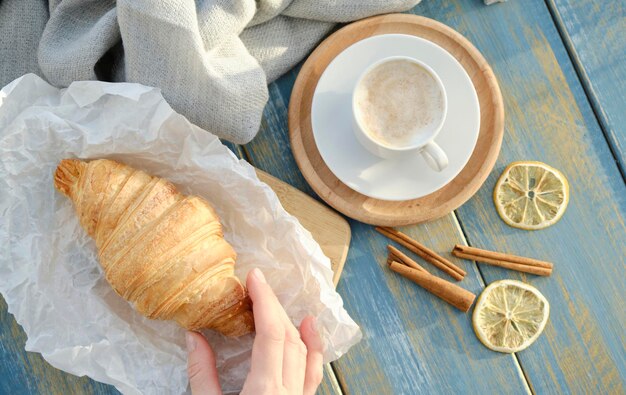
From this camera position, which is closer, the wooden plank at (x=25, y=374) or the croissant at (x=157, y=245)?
the croissant at (x=157, y=245)

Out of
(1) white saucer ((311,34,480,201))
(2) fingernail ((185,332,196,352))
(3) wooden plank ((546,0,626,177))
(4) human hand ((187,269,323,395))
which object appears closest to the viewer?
(4) human hand ((187,269,323,395))

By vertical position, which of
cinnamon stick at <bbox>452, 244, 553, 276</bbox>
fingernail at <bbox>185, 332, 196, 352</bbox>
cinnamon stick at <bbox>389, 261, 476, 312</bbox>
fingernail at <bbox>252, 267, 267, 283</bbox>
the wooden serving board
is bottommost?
cinnamon stick at <bbox>389, 261, 476, 312</bbox>

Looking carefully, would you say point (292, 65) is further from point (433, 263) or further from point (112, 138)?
point (433, 263)

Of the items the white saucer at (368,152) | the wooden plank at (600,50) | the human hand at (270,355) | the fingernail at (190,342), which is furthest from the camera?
the wooden plank at (600,50)

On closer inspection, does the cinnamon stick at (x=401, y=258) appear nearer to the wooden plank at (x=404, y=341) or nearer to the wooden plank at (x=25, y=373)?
the wooden plank at (x=404, y=341)

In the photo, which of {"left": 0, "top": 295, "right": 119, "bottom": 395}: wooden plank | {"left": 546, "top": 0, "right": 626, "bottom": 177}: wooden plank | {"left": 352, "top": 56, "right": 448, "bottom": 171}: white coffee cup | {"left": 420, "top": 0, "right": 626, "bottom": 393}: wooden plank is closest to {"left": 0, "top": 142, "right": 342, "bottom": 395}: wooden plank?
{"left": 0, "top": 295, "right": 119, "bottom": 395}: wooden plank

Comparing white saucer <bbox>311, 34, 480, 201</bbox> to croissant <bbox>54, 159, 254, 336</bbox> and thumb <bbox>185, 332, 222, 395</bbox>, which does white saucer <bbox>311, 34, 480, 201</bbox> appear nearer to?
croissant <bbox>54, 159, 254, 336</bbox>

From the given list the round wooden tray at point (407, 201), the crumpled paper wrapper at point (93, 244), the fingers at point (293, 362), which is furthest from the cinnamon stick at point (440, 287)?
the fingers at point (293, 362)
